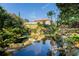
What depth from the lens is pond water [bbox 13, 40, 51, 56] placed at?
1.41 metres

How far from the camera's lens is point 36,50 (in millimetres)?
1416

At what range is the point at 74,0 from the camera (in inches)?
57.4

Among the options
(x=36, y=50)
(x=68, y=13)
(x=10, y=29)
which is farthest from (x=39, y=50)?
(x=68, y=13)

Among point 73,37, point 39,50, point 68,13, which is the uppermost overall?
point 68,13

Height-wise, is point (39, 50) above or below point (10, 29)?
below

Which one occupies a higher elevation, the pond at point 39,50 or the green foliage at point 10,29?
the green foliage at point 10,29

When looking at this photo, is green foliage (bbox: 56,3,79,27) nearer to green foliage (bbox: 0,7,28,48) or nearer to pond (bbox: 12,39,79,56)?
pond (bbox: 12,39,79,56)

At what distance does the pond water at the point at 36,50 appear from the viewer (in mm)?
1410

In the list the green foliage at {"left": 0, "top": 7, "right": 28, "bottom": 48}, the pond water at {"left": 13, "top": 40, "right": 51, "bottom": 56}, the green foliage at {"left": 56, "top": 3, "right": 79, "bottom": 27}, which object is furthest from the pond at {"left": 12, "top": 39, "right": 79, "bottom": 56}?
the green foliage at {"left": 56, "top": 3, "right": 79, "bottom": 27}

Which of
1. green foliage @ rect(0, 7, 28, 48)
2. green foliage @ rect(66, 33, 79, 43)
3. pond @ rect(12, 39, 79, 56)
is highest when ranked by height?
green foliage @ rect(0, 7, 28, 48)

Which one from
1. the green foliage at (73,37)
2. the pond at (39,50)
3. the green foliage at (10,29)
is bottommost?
the pond at (39,50)

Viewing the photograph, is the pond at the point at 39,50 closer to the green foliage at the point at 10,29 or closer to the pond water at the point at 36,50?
the pond water at the point at 36,50

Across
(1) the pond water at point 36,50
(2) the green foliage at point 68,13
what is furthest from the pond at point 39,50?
(2) the green foliage at point 68,13

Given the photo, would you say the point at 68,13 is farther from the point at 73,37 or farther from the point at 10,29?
the point at 10,29
